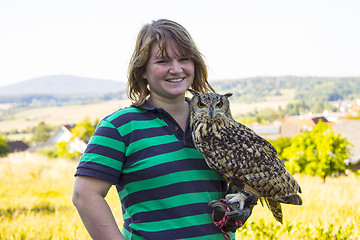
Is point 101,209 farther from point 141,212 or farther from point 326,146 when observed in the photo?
point 326,146

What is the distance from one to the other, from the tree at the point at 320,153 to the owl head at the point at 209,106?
841 cm

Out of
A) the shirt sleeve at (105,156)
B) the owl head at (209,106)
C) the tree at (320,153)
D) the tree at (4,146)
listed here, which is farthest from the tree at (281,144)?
the tree at (4,146)

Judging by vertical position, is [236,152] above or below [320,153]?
above

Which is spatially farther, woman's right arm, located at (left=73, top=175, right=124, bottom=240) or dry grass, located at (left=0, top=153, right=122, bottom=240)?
dry grass, located at (left=0, top=153, right=122, bottom=240)

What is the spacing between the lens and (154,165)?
5.85ft

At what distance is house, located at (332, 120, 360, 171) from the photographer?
1131 cm

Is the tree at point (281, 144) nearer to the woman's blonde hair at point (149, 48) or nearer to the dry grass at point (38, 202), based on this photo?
the dry grass at point (38, 202)

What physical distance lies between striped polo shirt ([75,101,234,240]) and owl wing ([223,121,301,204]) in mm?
250

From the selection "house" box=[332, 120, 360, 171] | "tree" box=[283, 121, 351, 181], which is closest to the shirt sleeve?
"tree" box=[283, 121, 351, 181]

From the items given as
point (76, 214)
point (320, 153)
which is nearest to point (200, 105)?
point (76, 214)

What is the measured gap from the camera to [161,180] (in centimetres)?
179

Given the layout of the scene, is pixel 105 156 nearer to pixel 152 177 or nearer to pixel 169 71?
pixel 152 177

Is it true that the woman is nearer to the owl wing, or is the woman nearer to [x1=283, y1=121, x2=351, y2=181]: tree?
the owl wing

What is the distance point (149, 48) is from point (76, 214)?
4.07 metres
